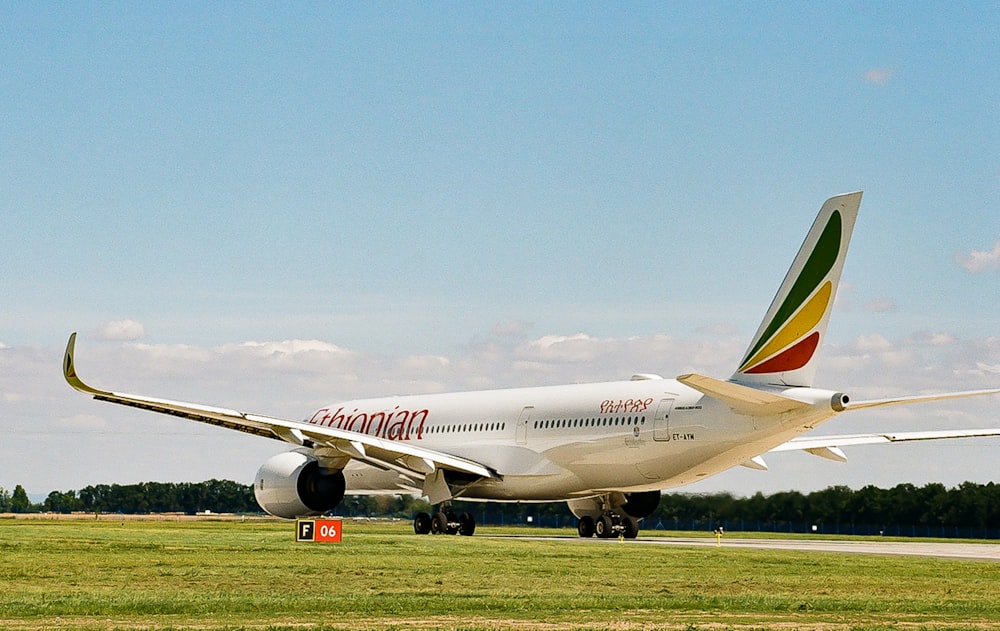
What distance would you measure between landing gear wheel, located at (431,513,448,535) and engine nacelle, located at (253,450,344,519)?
3075 mm

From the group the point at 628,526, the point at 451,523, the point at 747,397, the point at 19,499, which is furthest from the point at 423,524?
the point at 19,499

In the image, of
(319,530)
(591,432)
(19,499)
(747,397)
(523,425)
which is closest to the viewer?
(319,530)

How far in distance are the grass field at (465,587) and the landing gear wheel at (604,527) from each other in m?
10.2

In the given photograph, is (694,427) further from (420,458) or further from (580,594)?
(580,594)

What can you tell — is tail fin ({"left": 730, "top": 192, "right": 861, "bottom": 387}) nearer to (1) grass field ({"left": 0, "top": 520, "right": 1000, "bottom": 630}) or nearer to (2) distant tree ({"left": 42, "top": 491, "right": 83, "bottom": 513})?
(1) grass field ({"left": 0, "top": 520, "right": 1000, "bottom": 630})

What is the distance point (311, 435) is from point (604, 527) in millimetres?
9605

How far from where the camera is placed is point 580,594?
21.1m

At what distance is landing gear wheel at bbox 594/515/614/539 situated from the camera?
4475 centimetres

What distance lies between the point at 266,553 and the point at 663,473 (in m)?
13.9

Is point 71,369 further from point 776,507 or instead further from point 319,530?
point 776,507

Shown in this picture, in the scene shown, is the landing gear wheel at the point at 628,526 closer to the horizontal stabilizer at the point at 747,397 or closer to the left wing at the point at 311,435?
the left wing at the point at 311,435

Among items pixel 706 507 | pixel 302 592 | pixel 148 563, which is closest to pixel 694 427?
pixel 706 507

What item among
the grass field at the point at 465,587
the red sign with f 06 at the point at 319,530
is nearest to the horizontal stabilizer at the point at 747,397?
the grass field at the point at 465,587

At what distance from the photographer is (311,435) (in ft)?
136
